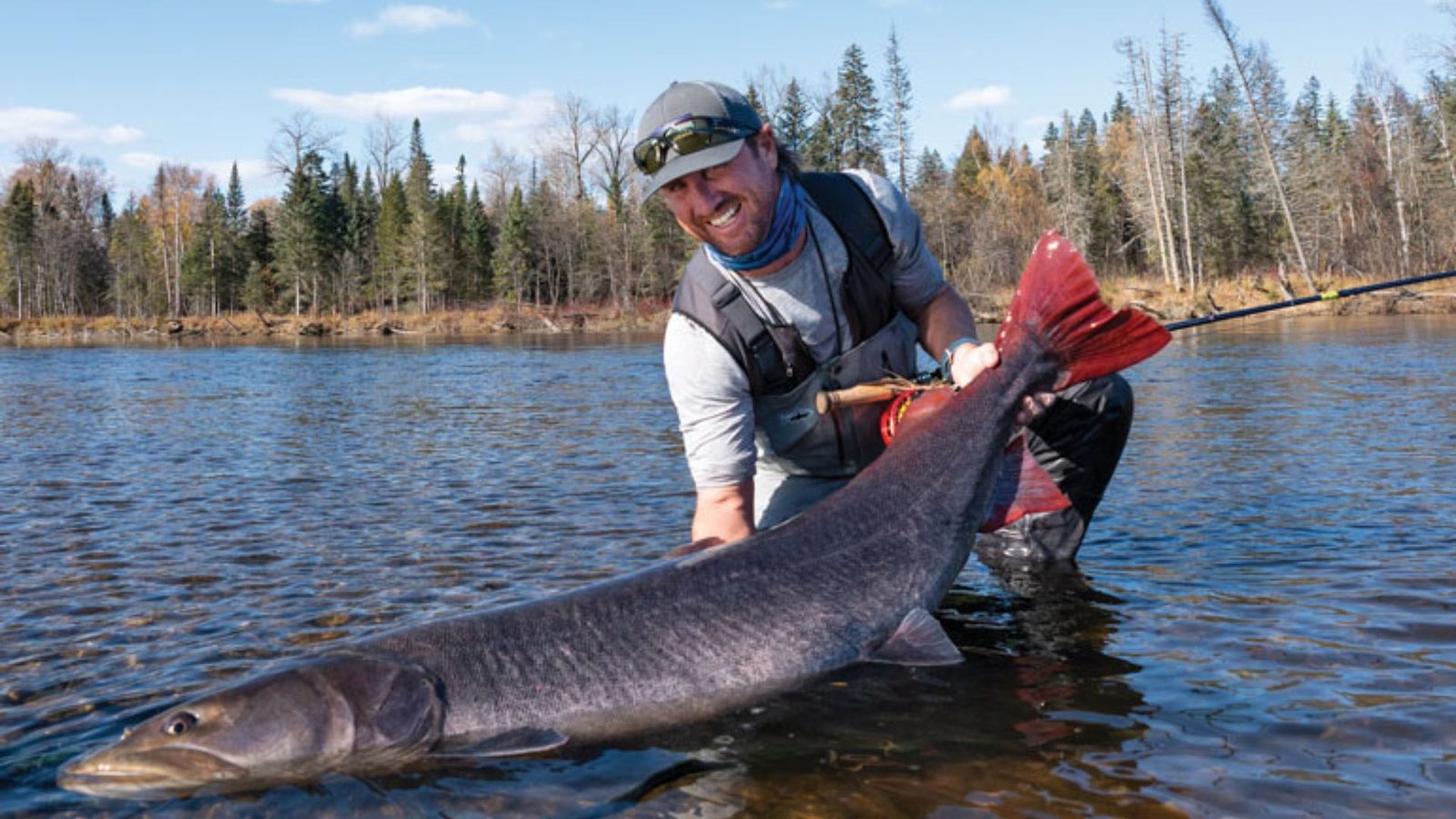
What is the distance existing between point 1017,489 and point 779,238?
4.86ft

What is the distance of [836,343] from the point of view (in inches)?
213

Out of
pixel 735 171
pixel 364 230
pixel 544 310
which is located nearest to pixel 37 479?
pixel 735 171

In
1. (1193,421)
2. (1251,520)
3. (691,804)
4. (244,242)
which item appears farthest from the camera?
(244,242)

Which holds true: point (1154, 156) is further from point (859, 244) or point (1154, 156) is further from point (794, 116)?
point (859, 244)

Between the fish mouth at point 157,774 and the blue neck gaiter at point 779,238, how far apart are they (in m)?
2.78

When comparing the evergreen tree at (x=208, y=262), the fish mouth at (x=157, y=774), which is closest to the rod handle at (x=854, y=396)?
the fish mouth at (x=157, y=774)

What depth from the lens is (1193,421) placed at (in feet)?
43.0

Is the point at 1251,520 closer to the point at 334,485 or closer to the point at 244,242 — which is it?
the point at 334,485

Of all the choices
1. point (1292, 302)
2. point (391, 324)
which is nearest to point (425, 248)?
point (391, 324)

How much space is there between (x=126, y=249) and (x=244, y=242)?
1220 cm

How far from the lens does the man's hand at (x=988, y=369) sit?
4.72m

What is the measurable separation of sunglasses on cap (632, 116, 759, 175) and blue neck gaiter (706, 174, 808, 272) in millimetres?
411

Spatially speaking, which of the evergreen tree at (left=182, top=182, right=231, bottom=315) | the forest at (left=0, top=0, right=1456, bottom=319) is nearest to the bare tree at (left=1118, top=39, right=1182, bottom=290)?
the forest at (left=0, top=0, right=1456, bottom=319)

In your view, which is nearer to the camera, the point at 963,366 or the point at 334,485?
the point at 963,366
